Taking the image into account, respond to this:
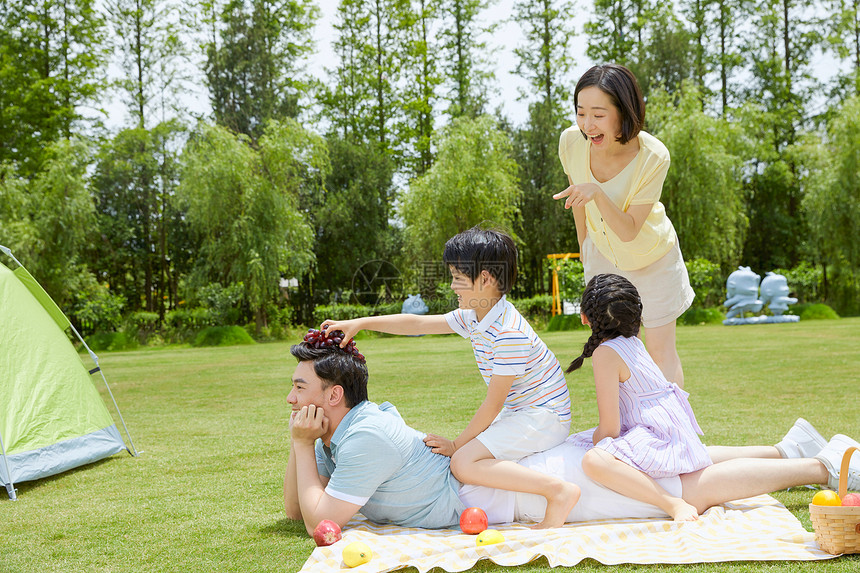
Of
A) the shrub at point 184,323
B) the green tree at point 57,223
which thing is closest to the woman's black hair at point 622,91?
the shrub at point 184,323

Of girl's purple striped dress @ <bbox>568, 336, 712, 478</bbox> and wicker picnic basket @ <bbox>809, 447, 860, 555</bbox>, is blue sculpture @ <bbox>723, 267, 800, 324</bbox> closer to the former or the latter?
girl's purple striped dress @ <bbox>568, 336, 712, 478</bbox>

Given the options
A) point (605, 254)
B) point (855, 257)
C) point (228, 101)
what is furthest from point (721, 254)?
point (605, 254)

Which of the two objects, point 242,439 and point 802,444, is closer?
point 802,444

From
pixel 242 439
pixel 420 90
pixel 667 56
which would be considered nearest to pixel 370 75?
pixel 420 90

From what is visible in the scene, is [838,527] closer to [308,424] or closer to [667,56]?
[308,424]

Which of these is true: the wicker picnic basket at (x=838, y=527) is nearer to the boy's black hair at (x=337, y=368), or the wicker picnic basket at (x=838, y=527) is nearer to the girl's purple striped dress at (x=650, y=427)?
the girl's purple striped dress at (x=650, y=427)

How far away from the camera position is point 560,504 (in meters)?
3.03

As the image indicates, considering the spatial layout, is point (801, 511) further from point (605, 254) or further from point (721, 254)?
point (721, 254)

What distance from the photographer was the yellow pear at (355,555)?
2.63 metres

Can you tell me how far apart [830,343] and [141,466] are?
36.1 ft

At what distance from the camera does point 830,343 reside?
12133mm

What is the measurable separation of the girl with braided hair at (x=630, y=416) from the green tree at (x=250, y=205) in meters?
17.1

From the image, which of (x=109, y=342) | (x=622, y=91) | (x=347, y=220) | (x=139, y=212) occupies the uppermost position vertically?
(x=139, y=212)

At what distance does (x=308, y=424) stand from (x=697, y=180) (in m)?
20.9
